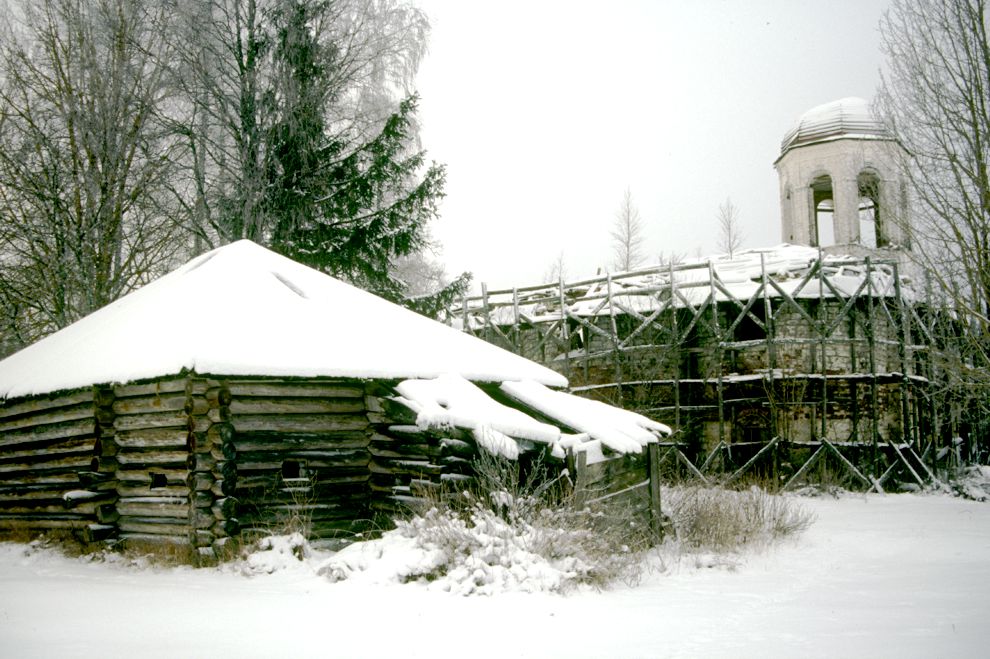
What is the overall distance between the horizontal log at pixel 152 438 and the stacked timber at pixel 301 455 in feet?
2.58

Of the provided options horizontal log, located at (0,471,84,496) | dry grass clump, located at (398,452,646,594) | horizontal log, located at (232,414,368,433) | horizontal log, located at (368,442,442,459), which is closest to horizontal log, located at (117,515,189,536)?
horizontal log, located at (0,471,84,496)

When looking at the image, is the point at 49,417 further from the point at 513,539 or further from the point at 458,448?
the point at 513,539

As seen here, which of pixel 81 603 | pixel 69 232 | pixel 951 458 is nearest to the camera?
pixel 81 603

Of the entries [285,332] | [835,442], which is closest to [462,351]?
[285,332]

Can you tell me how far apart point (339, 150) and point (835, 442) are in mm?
13899

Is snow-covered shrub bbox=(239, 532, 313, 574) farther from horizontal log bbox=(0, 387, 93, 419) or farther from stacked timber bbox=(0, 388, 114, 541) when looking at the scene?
horizontal log bbox=(0, 387, 93, 419)

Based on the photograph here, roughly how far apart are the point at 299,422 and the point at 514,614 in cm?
448

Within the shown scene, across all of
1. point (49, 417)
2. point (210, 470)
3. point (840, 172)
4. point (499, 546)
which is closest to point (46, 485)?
point (49, 417)

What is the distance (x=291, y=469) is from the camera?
10.8 metres

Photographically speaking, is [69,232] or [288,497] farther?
[69,232]

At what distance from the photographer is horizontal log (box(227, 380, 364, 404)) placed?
10094 millimetres

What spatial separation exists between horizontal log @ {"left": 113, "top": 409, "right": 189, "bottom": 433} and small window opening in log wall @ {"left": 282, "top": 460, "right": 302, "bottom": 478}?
1403mm

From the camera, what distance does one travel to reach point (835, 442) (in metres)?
19.0

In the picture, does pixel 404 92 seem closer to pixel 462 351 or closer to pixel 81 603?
pixel 462 351
